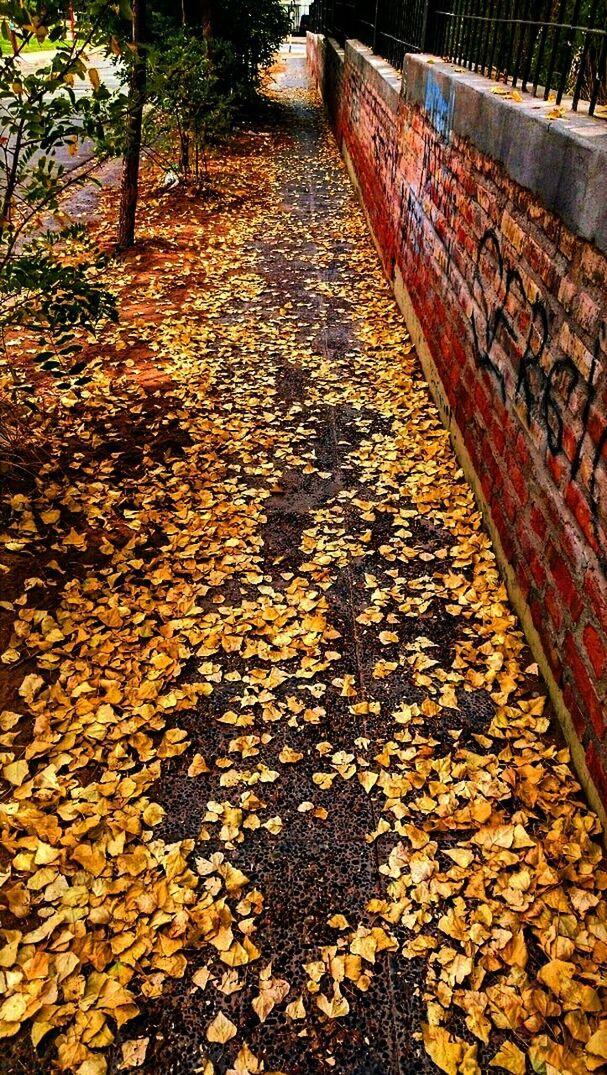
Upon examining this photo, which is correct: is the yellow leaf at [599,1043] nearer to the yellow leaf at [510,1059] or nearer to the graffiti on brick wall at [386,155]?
the yellow leaf at [510,1059]

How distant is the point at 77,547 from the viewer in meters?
3.72

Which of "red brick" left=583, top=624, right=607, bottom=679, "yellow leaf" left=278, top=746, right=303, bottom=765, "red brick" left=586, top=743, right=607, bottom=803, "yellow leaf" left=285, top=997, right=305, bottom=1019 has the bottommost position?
"yellow leaf" left=285, top=997, right=305, bottom=1019

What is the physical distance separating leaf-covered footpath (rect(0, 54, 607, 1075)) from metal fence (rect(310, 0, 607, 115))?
206cm

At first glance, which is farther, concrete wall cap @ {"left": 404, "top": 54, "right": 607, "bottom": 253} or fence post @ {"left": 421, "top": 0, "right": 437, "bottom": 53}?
fence post @ {"left": 421, "top": 0, "right": 437, "bottom": 53}

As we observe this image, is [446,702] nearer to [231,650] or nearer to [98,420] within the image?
[231,650]

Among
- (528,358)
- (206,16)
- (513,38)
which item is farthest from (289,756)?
(206,16)

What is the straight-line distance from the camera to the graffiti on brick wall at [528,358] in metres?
2.41

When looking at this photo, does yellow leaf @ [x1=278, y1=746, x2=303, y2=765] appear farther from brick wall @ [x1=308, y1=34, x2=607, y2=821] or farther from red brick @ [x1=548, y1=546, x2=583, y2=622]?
red brick @ [x1=548, y1=546, x2=583, y2=622]

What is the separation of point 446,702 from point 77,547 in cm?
210

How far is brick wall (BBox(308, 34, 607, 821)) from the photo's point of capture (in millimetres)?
2352

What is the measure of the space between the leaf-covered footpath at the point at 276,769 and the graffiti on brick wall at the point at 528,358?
900 mm

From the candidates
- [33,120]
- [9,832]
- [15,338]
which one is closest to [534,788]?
[9,832]

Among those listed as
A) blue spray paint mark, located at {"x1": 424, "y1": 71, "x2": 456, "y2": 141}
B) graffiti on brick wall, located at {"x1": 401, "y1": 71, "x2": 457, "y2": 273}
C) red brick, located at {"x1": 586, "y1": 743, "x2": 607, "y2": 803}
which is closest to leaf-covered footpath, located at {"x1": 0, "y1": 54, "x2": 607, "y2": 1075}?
red brick, located at {"x1": 586, "y1": 743, "x2": 607, "y2": 803}

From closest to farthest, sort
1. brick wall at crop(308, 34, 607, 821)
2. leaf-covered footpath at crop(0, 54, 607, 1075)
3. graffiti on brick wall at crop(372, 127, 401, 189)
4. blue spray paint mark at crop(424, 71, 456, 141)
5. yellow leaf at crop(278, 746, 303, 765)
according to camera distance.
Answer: leaf-covered footpath at crop(0, 54, 607, 1075) < brick wall at crop(308, 34, 607, 821) < yellow leaf at crop(278, 746, 303, 765) < blue spray paint mark at crop(424, 71, 456, 141) < graffiti on brick wall at crop(372, 127, 401, 189)
